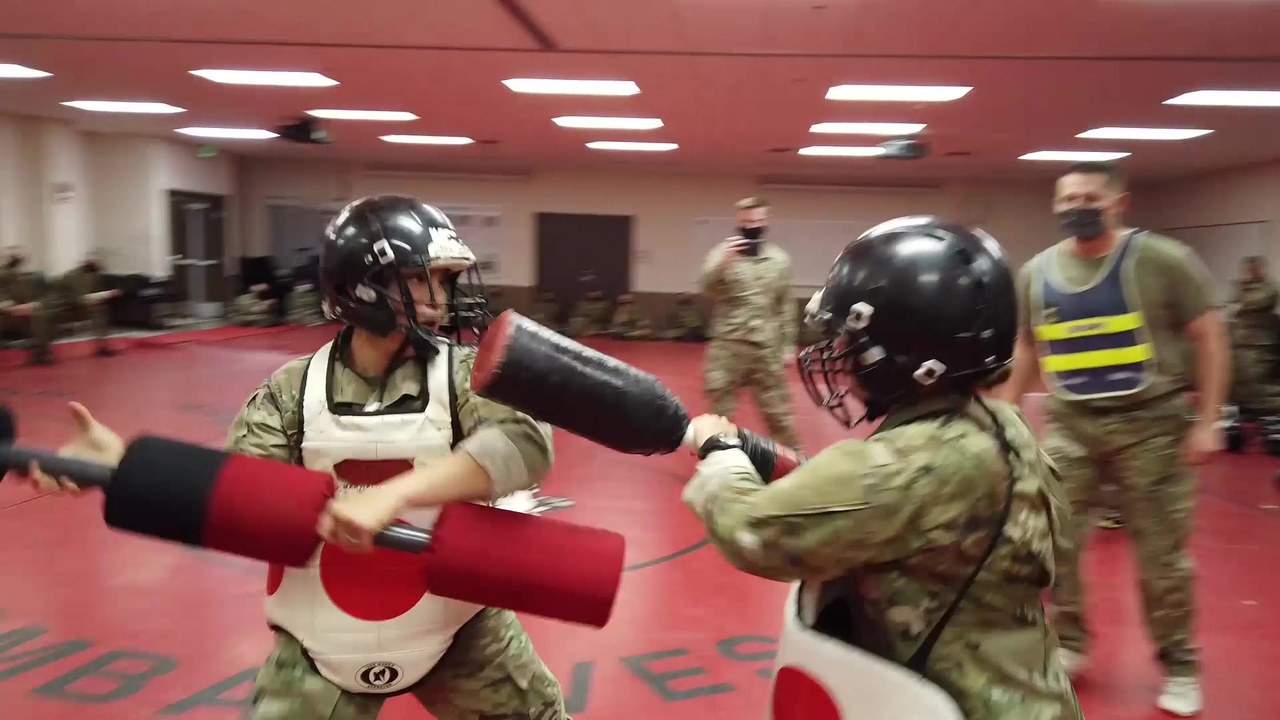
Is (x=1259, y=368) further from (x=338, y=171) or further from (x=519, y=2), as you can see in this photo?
(x=338, y=171)

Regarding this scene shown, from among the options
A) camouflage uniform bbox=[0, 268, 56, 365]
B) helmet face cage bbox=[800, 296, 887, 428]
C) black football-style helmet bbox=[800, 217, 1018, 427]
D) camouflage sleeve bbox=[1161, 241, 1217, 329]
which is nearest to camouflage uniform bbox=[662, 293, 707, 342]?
camouflage uniform bbox=[0, 268, 56, 365]

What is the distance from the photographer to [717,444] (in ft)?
4.28

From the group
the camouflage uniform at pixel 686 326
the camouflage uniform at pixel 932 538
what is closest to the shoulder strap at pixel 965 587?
the camouflage uniform at pixel 932 538

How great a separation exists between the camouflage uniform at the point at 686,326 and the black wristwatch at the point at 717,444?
13372 mm

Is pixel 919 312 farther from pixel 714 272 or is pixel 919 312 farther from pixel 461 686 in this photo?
pixel 714 272

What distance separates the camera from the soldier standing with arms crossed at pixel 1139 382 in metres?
2.61

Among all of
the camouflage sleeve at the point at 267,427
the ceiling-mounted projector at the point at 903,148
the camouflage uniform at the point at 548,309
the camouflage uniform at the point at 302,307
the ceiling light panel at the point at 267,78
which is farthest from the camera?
the camouflage uniform at the point at 548,309

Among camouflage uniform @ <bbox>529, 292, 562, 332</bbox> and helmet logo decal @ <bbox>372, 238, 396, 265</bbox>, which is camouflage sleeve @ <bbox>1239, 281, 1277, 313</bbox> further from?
camouflage uniform @ <bbox>529, 292, 562, 332</bbox>

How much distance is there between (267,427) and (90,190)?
544 inches

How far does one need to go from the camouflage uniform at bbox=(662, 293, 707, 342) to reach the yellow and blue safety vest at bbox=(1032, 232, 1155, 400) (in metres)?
11.9

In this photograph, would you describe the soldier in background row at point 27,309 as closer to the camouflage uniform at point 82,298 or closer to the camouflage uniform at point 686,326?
the camouflage uniform at point 82,298

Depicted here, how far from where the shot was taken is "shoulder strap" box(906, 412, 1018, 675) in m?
1.14

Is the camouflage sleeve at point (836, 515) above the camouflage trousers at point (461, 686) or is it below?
above

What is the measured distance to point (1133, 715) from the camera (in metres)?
2.73
